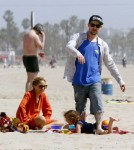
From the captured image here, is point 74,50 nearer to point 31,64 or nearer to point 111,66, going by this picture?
point 111,66

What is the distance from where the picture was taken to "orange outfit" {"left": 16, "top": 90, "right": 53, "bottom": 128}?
8258 millimetres

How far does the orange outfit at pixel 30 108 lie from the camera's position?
8258 mm

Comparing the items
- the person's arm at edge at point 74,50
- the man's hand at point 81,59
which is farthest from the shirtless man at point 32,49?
the man's hand at point 81,59

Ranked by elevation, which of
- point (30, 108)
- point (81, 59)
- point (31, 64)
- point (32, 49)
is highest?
point (32, 49)

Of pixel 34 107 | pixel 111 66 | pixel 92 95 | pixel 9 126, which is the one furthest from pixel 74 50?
pixel 9 126

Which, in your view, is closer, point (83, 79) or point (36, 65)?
point (83, 79)

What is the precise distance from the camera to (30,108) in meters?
8.37

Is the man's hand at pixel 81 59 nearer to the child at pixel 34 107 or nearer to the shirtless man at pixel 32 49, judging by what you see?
the child at pixel 34 107

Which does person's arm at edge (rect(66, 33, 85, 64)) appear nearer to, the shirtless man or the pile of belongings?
the pile of belongings

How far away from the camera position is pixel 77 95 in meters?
8.17

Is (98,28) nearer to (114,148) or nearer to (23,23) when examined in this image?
(114,148)

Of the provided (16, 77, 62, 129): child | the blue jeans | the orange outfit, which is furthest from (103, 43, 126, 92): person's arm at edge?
the orange outfit

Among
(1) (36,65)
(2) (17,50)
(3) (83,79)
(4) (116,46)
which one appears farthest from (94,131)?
(4) (116,46)

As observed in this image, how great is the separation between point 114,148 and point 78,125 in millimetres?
1397
